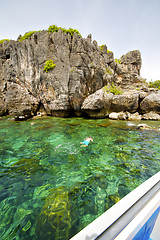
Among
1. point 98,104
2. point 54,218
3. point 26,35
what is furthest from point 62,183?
point 26,35

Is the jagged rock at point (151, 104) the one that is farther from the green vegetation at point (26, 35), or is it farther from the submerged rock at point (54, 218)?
the green vegetation at point (26, 35)

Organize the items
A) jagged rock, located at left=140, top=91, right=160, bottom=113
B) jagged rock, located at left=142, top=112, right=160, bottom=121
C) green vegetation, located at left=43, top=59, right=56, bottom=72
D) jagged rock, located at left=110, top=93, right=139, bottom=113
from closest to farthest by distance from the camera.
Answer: jagged rock, located at left=142, top=112, right=160, bottom=121 < jagged rock, located at left=140, top=91, right=160, bottom=113 < jagged rock, located at left=110, top=93, right=139, bottom=113 < green vegetation, located at left=43, top=59, right=56, bottom=72

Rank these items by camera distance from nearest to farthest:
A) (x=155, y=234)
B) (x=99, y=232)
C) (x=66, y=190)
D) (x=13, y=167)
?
(x=99, y=232), (x=155, y=234), (x=66, y=190), (x=13, y=167)

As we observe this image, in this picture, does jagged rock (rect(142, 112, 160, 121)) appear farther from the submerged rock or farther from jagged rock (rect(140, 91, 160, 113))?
the submerged rock

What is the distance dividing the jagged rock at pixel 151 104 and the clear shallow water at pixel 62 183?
475 inches

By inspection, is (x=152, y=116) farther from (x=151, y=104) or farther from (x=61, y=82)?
(x=61, y=82)

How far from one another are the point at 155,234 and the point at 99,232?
138 cm

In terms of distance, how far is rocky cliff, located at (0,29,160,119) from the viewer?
15.8 meters

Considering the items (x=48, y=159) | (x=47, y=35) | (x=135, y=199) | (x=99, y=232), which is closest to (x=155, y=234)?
(x=135, y=199)

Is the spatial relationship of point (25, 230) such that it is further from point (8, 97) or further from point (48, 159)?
point (8, 97)

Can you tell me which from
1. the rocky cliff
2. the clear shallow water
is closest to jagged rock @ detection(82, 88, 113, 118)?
the rocky cliff

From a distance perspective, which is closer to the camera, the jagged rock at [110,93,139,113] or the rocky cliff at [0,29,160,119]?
the rocky cliff at [0,29,160,119]

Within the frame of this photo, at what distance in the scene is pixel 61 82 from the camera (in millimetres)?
16312

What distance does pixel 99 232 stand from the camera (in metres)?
0.93
